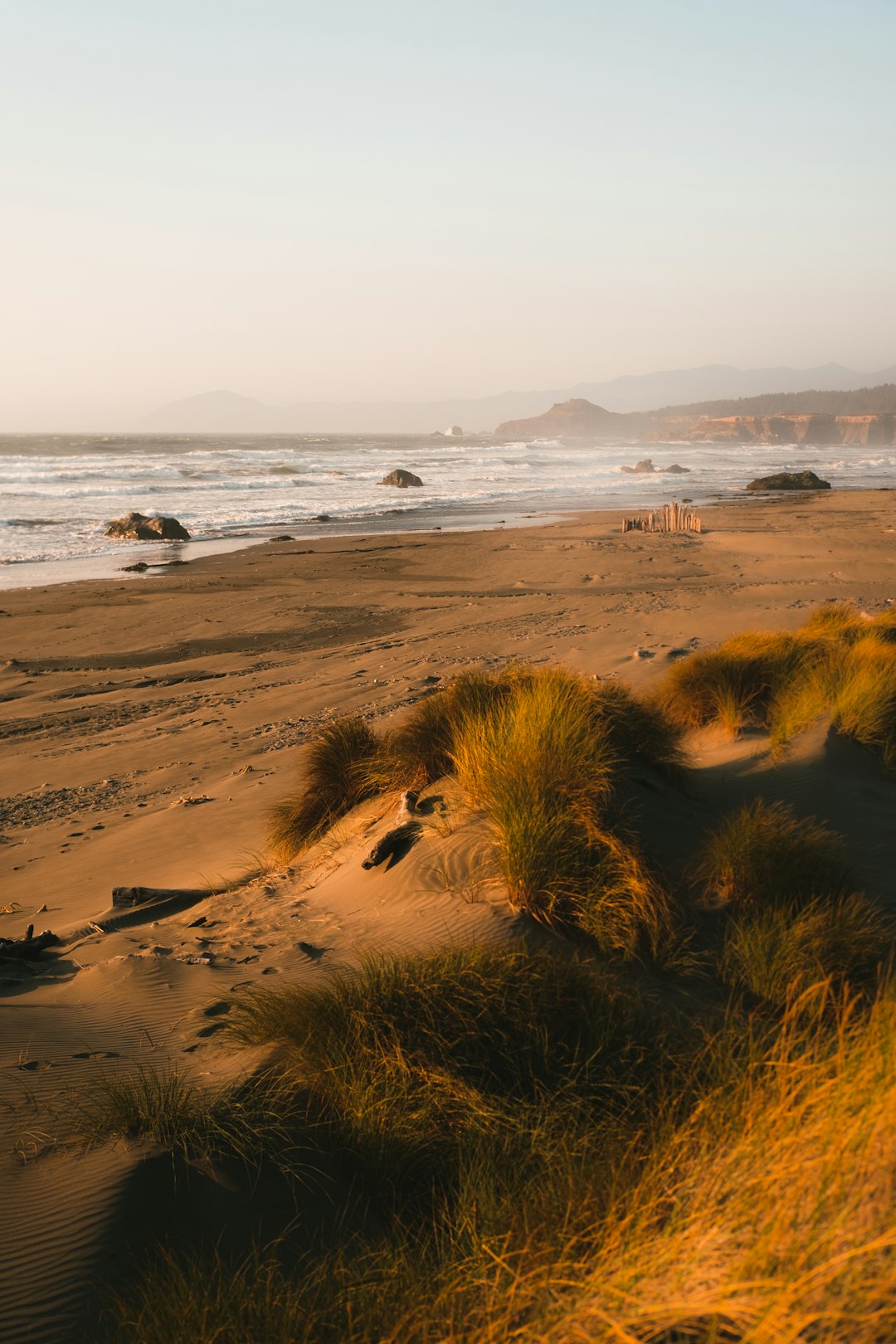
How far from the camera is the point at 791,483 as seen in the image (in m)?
39.9

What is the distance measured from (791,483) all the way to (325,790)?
3814 cm

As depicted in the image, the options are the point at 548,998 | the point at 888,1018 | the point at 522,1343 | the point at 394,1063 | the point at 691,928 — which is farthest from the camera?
the point at 691,928

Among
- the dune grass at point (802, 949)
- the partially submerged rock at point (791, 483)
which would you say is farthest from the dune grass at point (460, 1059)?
the partially submerged rock at point (791, 483)

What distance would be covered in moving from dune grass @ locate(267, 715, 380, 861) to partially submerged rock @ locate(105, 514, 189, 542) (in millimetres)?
20813

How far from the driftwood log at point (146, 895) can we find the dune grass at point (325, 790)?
64cm

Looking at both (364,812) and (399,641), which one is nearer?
(364,812)

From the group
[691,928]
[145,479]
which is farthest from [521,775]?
[145,479]

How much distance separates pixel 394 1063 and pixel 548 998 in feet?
1.94

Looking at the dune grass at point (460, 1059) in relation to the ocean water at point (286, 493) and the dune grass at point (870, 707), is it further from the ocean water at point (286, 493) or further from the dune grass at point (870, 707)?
the ocean water at point (286, 493)

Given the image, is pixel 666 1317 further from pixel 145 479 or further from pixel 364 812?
pixel 145 479

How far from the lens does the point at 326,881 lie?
5.14 m

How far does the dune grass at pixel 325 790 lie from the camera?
6.02 m

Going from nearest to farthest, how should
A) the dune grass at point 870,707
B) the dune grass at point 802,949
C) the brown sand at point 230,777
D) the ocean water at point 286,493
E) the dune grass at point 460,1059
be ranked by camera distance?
the dune grass at point 460,1059
the brown sand at point 230,777
the dune grass at point 802,949
the dune grass at point 870,707
the ocean water at point 286,493

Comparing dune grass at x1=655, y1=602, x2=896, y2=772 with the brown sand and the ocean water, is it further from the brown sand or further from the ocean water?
the ocean water
